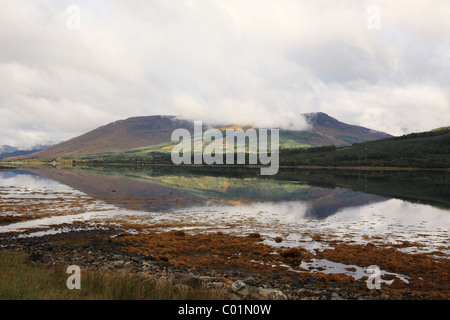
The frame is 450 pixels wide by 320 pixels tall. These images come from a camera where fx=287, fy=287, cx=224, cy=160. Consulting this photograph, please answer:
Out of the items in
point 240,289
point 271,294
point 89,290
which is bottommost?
point 271,294

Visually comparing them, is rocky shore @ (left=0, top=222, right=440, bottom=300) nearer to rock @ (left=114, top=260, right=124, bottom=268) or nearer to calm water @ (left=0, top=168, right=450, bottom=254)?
rock @ (left=114, top=260, right=124, bottom=268)

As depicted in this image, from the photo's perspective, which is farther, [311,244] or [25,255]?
[311,244]

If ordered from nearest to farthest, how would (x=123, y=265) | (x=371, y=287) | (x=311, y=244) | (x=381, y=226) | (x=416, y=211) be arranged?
(x=371, y=287)
(x=123, y=265)
(x=311, y=244)
(x=381, y=226)
(x=416, y=211)

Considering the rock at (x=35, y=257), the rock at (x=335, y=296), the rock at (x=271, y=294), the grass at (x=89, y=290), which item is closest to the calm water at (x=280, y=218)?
the rock at (x=335, y=296)

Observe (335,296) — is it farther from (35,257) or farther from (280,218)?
(280,218)

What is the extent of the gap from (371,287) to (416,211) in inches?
1535

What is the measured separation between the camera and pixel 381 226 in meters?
37.3

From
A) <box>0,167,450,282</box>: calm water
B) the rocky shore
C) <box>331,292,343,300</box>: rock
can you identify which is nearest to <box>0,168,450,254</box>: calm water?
<box>0,167,450,282</box>: calm water

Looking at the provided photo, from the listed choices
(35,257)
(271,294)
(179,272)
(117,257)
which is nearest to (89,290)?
(271,294)

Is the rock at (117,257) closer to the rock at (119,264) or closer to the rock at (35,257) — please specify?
the rock at (119,264)

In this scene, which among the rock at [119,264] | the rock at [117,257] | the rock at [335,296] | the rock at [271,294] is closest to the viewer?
the rock at [271,294]
